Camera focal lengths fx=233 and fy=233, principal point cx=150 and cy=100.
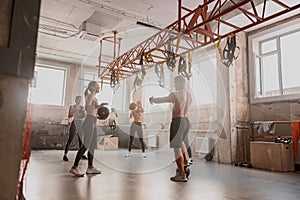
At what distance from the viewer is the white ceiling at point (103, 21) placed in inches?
200

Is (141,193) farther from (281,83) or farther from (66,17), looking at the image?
(66,17)

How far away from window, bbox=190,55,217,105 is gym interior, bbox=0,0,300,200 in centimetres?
3

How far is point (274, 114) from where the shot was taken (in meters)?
5.43

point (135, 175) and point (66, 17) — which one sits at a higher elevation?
point (66, 17)

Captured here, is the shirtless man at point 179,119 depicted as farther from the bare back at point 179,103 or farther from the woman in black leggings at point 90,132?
the woman in black leggings at point 90,132

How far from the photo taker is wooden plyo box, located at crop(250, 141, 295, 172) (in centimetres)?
459

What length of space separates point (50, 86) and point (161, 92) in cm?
587

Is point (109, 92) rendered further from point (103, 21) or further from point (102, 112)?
point (102, 112)

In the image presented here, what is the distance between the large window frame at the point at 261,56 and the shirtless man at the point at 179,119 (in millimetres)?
2920

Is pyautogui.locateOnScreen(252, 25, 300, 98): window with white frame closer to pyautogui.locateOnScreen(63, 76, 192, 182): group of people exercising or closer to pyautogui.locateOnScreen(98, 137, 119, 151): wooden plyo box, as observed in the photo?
pyautogui.locateOnScreen(63, 76, 192, 182): group of people exercising

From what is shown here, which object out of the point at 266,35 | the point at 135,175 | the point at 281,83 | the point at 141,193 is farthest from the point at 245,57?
the point at 141,193

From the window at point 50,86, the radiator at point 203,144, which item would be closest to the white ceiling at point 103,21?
the window at point 50,86

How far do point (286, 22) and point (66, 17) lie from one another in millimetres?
5316

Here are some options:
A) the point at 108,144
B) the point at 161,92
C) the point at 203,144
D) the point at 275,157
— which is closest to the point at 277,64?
the point at 275,157
